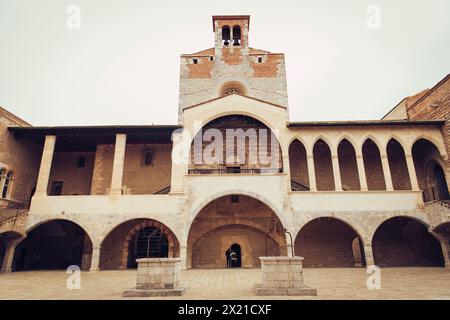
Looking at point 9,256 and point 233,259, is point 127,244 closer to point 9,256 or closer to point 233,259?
point 9,256

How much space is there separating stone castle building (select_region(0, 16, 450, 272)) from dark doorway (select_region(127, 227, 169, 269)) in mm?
68

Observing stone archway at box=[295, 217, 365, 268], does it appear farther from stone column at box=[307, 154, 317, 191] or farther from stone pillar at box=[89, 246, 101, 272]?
stone pillar at box=[89, 246, 101, 272]

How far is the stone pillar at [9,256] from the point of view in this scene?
13.9 m

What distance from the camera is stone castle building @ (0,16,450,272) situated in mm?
14359

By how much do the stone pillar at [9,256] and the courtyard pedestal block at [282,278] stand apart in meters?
14.1

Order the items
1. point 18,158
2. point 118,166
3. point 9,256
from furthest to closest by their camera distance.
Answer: point 18,158
point 118,166
point 9,256

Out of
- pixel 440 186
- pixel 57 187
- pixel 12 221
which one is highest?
pixel 57 187

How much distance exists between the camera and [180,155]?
15.6m

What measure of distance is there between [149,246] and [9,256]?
23.6ft

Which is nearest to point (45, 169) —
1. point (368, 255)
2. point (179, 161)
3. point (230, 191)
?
point (179, 161)

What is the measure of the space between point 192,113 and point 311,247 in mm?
11056

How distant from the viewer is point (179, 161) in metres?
15.4
